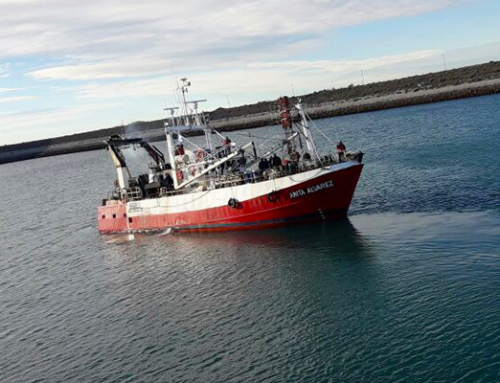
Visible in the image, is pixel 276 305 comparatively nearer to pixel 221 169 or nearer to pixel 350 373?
pixel 350 373

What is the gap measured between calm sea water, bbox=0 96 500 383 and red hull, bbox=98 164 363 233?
38.5 inches

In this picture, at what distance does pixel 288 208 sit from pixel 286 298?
526 inches

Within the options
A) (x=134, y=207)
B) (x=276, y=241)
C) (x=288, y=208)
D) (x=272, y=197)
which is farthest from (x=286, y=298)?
(x=134, y=207)

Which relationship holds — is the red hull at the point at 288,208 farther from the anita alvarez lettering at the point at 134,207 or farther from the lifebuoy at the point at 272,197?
the anita alvarez lettering at the point at 134,207

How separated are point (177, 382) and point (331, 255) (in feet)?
49.9

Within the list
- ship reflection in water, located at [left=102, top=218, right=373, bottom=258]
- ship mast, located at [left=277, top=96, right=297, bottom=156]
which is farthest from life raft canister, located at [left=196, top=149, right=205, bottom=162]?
ship mast, located at [left=277, top=96, right=297, bottom=156]

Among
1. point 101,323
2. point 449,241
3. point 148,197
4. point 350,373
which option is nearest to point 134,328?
point 101,323

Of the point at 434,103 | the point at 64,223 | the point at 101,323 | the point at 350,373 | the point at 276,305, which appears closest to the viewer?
the point at 350,373

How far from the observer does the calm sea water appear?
72.9ft

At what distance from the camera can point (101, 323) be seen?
99.3 ft

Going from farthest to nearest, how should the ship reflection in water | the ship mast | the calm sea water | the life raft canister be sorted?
the life raft canister
the ship mast
the ship reflection in water
the calm sea water

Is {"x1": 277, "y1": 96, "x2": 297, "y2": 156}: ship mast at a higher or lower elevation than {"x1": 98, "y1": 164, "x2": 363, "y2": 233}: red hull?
higher

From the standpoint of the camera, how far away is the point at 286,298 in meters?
29.0

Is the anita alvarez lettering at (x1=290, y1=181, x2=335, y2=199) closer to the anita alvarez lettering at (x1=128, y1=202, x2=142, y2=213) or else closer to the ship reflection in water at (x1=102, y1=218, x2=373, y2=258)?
the ship reflection in water at (x1=102, y1=218, x2=373, y2=258)
